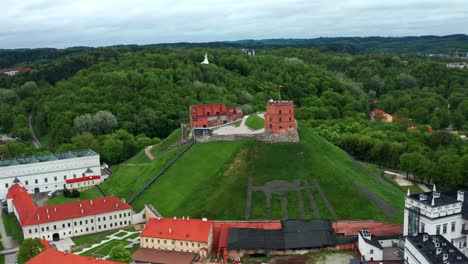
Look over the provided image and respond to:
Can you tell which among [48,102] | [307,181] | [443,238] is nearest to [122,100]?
[48,102]

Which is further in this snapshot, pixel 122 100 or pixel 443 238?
pixel 122 100

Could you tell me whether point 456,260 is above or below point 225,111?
below

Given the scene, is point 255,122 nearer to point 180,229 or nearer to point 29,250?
point 180,229

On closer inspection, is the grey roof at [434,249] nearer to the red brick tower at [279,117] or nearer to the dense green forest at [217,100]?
the red brick tower at [279,117]

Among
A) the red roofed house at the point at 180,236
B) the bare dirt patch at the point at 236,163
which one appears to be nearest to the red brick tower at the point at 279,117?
the bare dirt patch at the point at 236,163

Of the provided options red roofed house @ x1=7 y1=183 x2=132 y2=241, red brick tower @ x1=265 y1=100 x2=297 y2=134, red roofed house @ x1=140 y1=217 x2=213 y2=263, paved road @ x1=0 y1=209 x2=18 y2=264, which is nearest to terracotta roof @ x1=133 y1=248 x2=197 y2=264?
red roofed house @ x1=140 y1=217 x2=213 y2=263

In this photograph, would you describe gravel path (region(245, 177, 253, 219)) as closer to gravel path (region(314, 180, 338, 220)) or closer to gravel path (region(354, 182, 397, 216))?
gravel path (region(314, 180, 338, 220))

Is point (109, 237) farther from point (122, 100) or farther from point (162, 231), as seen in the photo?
point (122, 100)

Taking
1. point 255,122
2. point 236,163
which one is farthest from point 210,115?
point 236,163
